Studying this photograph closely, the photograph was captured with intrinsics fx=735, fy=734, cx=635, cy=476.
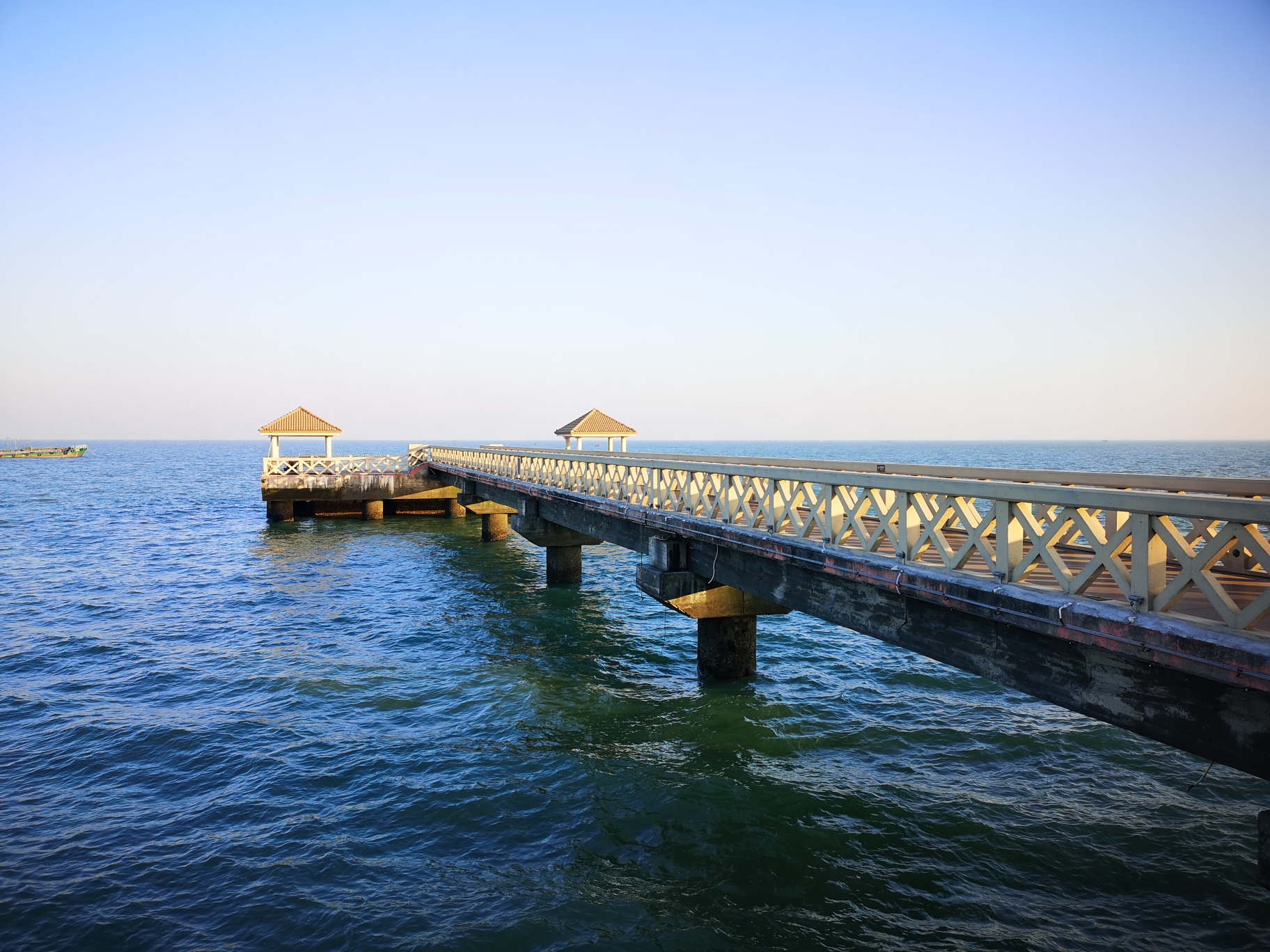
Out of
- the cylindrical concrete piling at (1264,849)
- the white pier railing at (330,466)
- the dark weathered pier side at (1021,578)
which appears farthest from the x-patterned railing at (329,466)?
the cylindrical concrete piling at (1264,849)

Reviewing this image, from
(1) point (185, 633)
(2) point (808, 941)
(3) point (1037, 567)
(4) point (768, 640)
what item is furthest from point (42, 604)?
(3) point (1037, 567)

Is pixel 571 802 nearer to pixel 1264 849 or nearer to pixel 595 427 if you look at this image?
pixel 1264 849

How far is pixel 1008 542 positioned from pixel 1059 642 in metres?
0.98

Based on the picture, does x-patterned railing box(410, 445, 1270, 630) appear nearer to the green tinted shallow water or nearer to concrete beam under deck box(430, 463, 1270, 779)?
concrete beam under deck box(430, 463, 1270, 779)

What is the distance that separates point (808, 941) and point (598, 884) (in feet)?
7.25

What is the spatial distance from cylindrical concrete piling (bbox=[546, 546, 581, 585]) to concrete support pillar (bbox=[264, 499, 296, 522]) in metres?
22.6

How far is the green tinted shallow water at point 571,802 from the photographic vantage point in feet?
23.8

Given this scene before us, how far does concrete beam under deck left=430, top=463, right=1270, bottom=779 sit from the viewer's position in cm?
507

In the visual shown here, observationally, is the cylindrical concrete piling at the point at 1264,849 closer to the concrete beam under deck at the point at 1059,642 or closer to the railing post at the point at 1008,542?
the concrete beam under deck at the point at 1059,642

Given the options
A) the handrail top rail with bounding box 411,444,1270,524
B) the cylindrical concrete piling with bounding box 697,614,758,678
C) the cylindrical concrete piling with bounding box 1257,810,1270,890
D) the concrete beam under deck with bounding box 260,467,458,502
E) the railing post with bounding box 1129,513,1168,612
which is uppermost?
the handrail top rail with bounding box 411,444,1270,524

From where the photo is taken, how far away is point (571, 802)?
9.59 meters

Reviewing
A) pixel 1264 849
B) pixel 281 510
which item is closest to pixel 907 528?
pixel 1264 849

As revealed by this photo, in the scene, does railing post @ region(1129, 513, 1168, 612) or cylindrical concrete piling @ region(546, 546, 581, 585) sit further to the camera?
cylindrical concrete piling @ region(546, 546, 581, 585)

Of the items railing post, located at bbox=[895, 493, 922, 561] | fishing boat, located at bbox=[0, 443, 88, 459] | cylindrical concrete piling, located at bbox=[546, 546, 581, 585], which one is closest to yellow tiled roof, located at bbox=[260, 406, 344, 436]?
cylindrical concrete piling, located at bbox=[546, 546, 581, 585]
